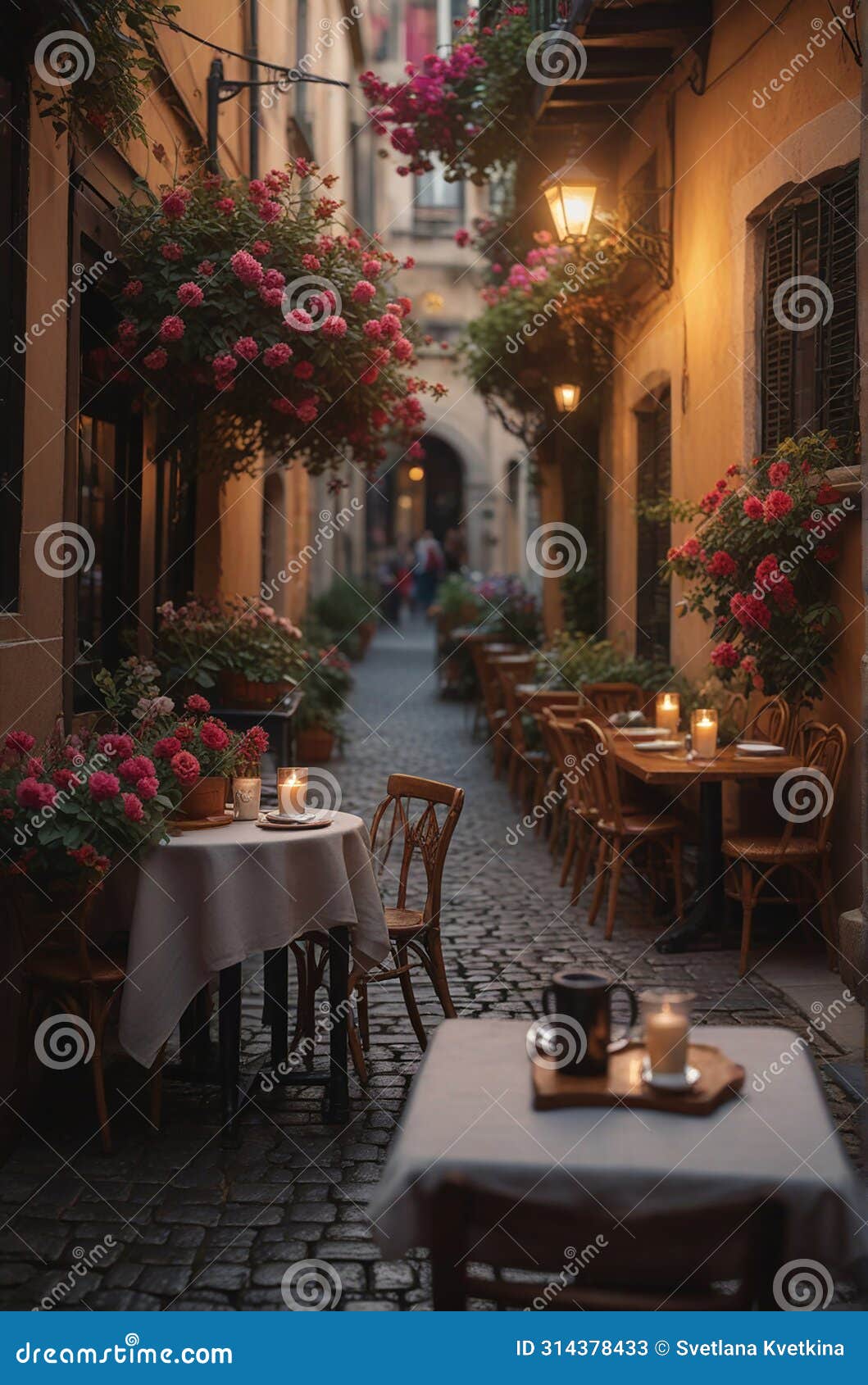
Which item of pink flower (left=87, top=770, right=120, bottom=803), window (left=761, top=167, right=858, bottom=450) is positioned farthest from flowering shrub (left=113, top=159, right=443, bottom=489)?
pink flower (left=87, top=770, right=120, bottom=803)

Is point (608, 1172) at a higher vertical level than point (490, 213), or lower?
lower

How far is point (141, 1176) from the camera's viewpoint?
4129 millimetres

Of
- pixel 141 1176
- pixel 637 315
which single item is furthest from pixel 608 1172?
pixel 637 315

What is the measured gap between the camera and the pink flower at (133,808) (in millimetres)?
4234

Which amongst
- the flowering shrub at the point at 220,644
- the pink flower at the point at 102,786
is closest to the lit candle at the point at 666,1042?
the pink flower at the point at 102,786

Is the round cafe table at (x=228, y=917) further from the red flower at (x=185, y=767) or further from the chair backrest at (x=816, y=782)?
the chair backrest at (x=816, y=782)

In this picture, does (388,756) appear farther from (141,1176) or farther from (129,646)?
(141,1176)

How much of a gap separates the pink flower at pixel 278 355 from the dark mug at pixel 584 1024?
4457mm

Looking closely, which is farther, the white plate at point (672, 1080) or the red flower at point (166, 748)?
the red flower at point (166, 748)

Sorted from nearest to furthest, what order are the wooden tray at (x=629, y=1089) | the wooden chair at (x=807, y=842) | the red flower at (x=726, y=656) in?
the wooden tray at (x=629, y=1089)
the wooden chair at (x=807, y=842)
the red flower at (x=726, y=656)

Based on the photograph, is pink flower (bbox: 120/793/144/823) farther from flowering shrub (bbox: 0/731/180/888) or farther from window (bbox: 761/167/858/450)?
window (bbox: 761/167/858/450)

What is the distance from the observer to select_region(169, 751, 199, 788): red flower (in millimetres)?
4527

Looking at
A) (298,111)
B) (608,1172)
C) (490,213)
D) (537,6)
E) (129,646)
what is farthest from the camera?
(298,111)

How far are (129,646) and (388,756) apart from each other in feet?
20.2
